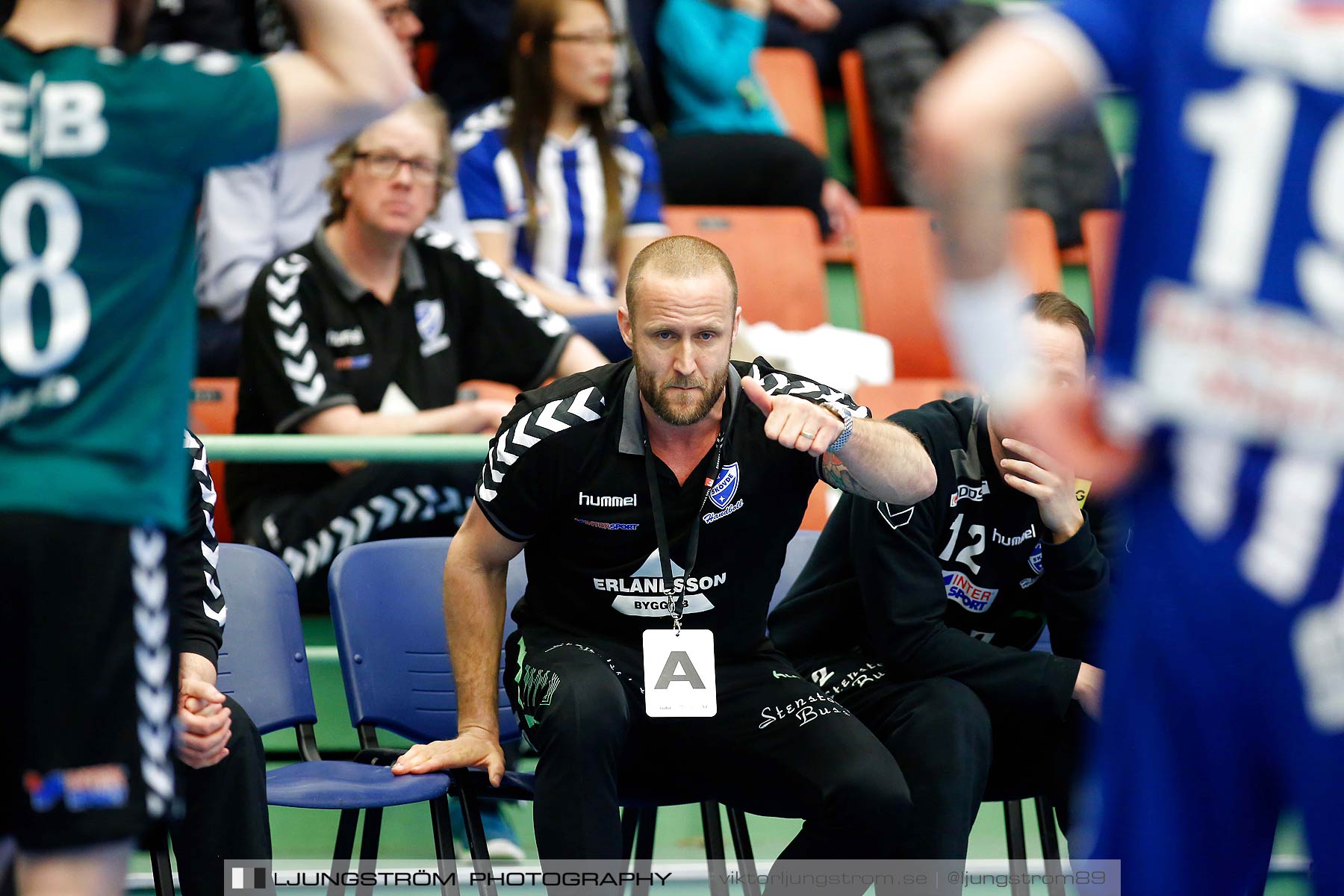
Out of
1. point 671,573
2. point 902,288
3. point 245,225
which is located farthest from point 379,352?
point 902,288

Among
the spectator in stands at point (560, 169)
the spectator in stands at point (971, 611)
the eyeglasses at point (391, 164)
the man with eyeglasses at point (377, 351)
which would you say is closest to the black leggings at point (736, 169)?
the spectator in stands at point (560, 169)

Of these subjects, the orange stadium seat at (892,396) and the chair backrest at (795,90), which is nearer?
the orange stadium seat at (892,396)

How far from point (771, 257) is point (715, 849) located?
2.51m

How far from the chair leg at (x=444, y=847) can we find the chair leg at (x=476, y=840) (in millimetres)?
44

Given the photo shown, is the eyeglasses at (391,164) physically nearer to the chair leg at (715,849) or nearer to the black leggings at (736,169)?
the black leggings at (736,169)

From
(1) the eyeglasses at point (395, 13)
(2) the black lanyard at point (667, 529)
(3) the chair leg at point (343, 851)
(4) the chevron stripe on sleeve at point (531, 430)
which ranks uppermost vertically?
(1) the eyeglasses at point (395, 13)

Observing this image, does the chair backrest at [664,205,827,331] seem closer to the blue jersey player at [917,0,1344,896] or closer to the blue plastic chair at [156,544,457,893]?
the blue plastic chair at [156,544,457,893]

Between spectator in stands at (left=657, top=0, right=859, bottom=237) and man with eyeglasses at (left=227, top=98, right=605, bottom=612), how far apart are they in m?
1.46

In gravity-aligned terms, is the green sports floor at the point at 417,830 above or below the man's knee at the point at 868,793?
below

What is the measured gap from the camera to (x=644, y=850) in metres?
3.71

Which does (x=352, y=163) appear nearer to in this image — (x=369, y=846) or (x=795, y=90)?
(x=369, y=846)

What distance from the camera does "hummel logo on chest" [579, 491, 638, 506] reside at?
11.0ft

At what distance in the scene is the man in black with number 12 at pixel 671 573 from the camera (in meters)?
3.20

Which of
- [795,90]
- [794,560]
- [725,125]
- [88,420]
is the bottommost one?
[794,560]
